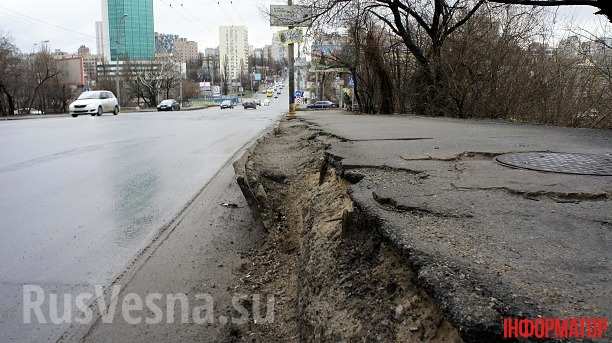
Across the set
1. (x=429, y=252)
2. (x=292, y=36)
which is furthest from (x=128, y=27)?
(x=429, y=252)

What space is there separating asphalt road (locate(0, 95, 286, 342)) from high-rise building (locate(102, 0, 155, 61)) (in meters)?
27.2

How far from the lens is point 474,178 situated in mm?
4605

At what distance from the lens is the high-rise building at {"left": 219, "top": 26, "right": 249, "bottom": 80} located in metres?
82.1

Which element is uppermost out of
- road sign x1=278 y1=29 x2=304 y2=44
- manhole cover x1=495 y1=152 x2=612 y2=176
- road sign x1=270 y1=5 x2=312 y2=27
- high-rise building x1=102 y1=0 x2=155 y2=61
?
high-rise building x1=102 y1=0 x2=155 y2=61

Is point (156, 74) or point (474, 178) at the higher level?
point (156, 74)

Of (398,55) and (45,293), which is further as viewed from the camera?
(398,55)

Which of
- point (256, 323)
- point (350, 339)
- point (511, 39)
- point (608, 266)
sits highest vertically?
point (511, 39)

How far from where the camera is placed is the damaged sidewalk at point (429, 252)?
6.70 feet

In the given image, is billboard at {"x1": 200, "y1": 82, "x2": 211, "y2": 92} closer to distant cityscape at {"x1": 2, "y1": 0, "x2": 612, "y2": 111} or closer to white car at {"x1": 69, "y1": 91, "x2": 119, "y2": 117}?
distant cityscape at {"x1": 2, "y1": 0, "x2": 612, "y2": 111}

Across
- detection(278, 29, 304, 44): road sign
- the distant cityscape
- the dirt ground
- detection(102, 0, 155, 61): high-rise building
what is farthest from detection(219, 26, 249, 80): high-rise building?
the dirt ground

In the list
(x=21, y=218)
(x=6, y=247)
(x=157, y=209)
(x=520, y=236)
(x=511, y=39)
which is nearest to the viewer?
(x=520, y=236)

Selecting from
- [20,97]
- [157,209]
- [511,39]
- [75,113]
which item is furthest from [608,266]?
[20,97]

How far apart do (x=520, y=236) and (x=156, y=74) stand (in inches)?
3337

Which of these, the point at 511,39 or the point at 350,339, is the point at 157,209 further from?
the point at 511,39
